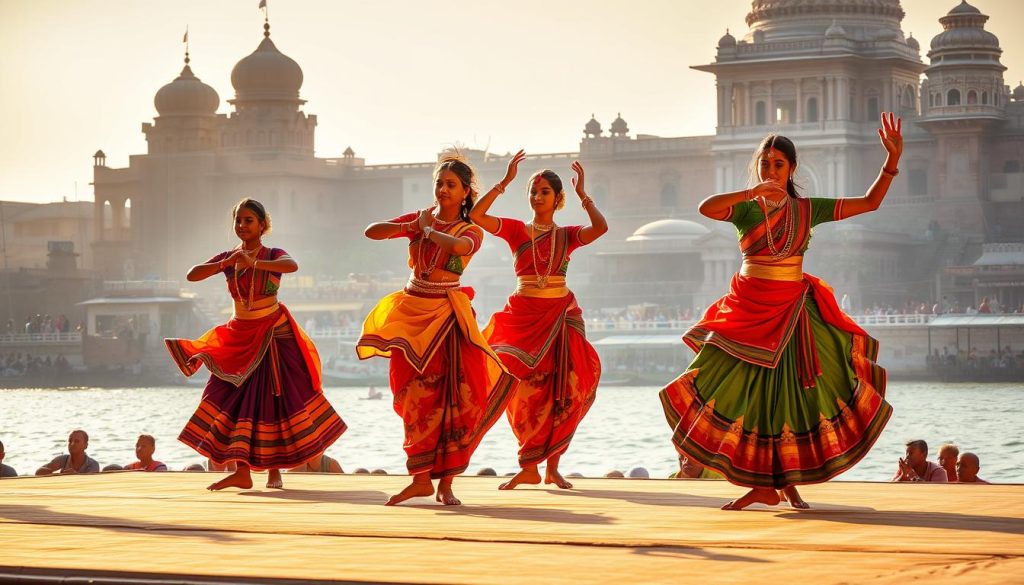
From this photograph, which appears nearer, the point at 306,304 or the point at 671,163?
the point at 306,304

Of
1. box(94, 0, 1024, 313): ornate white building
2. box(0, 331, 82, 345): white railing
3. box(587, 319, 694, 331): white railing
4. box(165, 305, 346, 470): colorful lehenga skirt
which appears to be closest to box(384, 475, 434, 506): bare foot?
box(165, 305, 346, 470): colorful lehenga skirt

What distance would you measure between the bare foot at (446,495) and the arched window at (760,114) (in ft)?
152

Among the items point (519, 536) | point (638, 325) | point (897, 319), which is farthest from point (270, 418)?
point (638, 325)

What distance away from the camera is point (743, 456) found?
556 centimetres

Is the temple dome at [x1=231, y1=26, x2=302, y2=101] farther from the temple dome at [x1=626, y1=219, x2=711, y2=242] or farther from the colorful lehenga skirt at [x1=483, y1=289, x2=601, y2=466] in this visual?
the colorful lehenga skirt at [x1=483, y1=289, x2=601, y2=466]

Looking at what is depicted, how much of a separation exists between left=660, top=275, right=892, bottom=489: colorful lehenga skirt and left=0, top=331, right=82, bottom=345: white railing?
4117cm

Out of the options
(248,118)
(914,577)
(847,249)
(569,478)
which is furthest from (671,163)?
(914,577)

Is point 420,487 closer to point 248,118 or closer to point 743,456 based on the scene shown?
point 743,456

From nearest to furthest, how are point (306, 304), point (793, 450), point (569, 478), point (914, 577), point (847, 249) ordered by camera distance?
point (914, 577), point (793, 450), point (569, 478), point (847, 249), point (306, 304)

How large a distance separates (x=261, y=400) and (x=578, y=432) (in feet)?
74.0

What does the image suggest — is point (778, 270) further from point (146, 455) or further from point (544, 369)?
point (146, 455)

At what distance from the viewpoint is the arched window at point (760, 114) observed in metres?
51.4

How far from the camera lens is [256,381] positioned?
6.85 m

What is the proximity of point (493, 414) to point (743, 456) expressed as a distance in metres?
1.04
